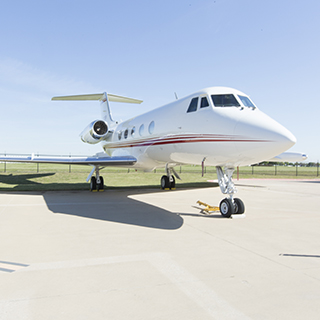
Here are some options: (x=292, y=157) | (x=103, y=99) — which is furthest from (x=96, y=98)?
(x=292, y=157)

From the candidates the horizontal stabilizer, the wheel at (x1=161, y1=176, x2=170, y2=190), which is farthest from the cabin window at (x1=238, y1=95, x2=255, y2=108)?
the horizontal stabilizer

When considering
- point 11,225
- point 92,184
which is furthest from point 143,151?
point 11,225

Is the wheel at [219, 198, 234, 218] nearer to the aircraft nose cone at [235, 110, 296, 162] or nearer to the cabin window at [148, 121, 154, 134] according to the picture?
the aircraft nose cone at [235, 110, 296, 162]

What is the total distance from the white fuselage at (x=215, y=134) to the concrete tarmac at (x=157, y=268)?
1.71 m

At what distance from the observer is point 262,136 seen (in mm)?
6680

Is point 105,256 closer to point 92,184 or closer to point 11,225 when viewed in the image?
point 11,225

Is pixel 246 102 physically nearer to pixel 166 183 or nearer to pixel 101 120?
pixel 166 183

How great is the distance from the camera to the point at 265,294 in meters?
3.26

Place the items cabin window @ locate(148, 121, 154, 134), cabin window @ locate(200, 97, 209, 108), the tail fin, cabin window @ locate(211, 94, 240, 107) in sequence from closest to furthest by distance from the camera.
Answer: cabin window @ locate(211, 94, 240, 107) → cabin window @ locate(200, 97, 209, 108) → cabin window @ locate(148, 121, 154, 134) → the tail fin

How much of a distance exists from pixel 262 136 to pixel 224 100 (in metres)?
1.68

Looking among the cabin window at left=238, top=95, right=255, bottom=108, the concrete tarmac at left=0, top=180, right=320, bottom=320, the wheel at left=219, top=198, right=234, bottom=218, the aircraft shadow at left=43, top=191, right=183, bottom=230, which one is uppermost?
the cabin window at left=238, top=95, right=255, bottom=108

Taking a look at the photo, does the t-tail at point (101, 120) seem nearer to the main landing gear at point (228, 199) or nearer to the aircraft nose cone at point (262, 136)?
the main landing gear at point (228, 199)

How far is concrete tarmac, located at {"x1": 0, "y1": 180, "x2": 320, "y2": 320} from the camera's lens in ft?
9.61

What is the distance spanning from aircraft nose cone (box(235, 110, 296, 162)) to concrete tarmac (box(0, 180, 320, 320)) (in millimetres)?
1748
